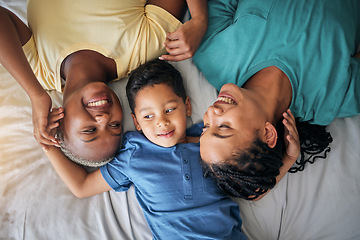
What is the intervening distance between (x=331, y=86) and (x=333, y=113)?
0.13m

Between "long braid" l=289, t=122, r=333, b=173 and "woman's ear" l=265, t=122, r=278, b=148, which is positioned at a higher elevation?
"woman's ear" l=265, t=122, r=278, b=148

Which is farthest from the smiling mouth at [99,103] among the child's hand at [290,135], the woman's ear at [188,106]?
→ the child's hand at [290,135]

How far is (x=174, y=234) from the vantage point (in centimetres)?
117

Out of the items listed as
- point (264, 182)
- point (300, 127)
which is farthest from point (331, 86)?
point (264, 182)

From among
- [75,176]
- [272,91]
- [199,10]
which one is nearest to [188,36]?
[199,10]

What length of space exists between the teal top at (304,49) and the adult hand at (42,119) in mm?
824

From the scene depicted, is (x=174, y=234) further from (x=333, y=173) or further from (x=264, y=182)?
(x=333, y=173)

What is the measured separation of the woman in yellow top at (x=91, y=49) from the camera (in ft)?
3.74

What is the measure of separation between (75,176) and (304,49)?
47.1 inches

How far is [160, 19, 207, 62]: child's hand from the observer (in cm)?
125

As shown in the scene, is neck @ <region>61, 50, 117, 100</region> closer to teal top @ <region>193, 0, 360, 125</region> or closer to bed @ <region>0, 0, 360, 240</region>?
bed @ <region>0, 0, 360, 240</region>

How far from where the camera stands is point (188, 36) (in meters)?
1.25

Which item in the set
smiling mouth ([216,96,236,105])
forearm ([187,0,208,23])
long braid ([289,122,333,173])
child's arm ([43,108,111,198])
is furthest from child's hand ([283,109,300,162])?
child's arm ([43,108,111,198])

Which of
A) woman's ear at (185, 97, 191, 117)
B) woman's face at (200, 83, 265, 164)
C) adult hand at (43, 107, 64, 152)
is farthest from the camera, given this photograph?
woman's ear at (185, 97, 191, 117)
